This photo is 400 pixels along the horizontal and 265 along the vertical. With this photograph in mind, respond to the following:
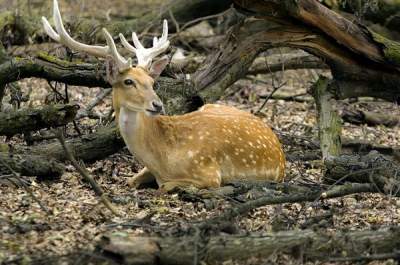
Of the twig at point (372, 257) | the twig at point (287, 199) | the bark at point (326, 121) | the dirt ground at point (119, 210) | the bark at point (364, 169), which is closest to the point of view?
the twig at point (372, 257)

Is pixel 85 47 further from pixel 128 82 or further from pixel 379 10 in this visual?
pixel 379 10

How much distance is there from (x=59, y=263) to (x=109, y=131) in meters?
3.40

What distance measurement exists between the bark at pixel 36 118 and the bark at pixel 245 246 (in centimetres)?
217

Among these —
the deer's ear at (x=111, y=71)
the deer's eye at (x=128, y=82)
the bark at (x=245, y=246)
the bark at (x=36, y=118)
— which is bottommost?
the bark at (x=245, y=246)

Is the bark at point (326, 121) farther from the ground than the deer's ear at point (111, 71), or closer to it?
closer to it

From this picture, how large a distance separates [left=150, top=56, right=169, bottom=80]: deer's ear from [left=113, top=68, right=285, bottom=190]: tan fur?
33 centimetres

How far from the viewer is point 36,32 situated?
12539 millimetres

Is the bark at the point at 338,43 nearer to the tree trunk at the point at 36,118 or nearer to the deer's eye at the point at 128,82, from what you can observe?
the deer's eye at the point at 128,82

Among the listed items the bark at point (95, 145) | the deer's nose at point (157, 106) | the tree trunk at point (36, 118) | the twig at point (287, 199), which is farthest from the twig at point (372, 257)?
the bark at point (95, 145)

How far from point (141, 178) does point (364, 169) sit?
228 centimetres

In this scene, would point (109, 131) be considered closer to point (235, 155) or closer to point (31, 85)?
point (235, 155)

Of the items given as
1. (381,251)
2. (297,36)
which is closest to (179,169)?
(297,36)

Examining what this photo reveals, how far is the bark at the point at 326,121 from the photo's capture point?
9.07 metres

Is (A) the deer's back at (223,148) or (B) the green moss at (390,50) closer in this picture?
(A) the deer's back at (223,148)
